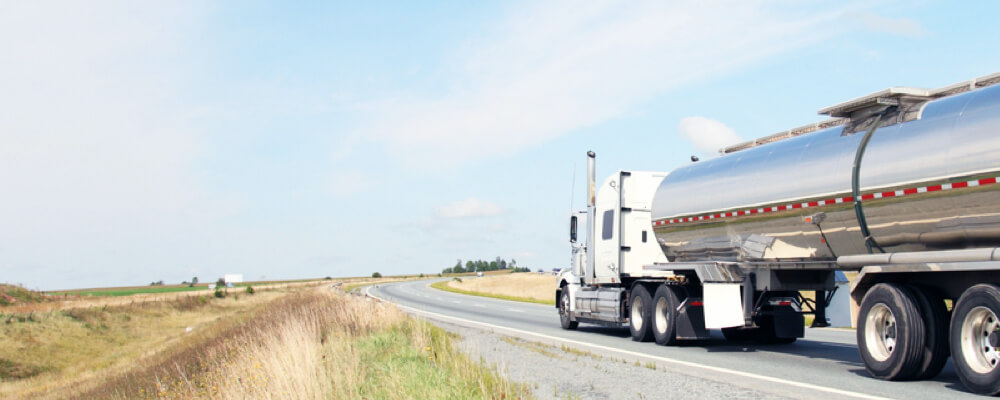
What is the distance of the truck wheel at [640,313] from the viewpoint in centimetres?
1627

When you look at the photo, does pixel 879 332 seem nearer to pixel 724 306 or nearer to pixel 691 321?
pixel 724 306

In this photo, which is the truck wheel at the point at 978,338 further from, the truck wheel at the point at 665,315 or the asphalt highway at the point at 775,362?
the truck wheel at the point at 665,315

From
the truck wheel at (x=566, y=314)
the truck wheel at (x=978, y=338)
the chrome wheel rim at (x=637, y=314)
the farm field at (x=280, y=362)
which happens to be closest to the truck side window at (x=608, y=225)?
the chrome wheel rim at (x=637, y=314)

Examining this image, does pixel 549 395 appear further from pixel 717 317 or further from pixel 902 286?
pixel 717 317

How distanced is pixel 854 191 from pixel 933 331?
7.28 feet

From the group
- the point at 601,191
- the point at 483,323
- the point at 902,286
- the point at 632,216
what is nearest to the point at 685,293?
the point at 632,216

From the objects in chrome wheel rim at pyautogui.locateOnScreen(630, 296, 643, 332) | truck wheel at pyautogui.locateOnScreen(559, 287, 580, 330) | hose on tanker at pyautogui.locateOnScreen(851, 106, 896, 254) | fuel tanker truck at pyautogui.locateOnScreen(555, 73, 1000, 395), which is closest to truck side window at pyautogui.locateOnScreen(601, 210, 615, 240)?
fuel tanker truck at pyautogui.locateOnScreen(555, 73, 1000, 395)

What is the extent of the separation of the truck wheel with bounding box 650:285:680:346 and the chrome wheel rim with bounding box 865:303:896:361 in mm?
5172

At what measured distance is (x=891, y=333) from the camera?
9.72 m

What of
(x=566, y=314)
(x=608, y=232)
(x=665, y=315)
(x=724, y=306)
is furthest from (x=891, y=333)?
(x=566, y=314)

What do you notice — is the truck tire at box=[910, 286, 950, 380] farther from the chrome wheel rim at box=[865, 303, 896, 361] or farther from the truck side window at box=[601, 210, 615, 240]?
the truck side window at box=[601, 210, 615, 240]

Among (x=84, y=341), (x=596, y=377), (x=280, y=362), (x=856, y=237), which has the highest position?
(x=856, y=237)

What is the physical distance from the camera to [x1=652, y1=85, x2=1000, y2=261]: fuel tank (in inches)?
349

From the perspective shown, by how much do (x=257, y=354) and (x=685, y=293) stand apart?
25.5ft
